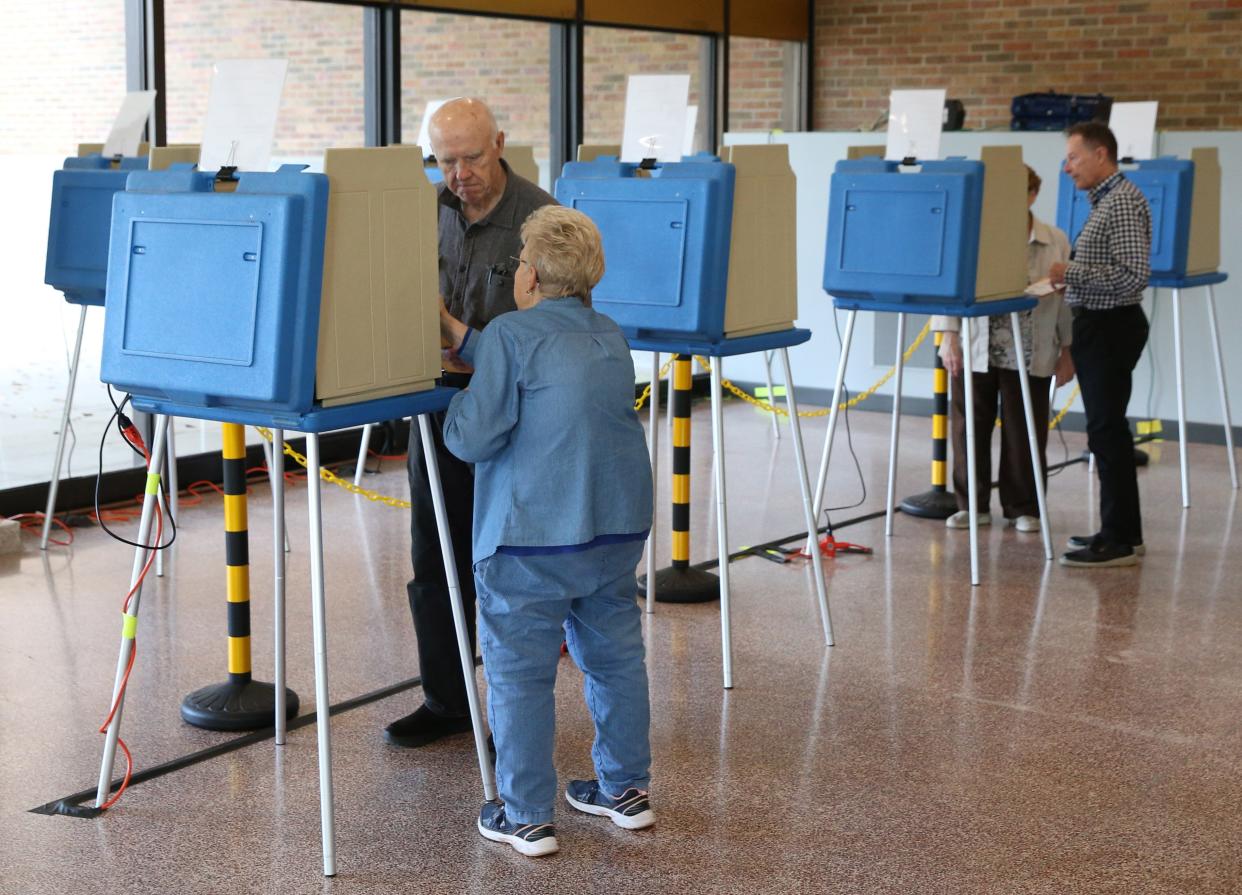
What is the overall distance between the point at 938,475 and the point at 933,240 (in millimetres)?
1552

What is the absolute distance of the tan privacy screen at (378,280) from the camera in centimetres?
289

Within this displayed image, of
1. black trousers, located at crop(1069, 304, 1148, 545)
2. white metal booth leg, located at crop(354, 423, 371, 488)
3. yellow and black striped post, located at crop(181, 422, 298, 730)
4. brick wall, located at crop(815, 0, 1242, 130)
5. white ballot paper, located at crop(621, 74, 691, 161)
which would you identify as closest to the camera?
yellow and black striped post, located at crop(181, 422, 298, 730)

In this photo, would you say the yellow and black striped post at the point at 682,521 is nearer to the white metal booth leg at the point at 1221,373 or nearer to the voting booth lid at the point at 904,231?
the voting booth lid at the point at 904,231

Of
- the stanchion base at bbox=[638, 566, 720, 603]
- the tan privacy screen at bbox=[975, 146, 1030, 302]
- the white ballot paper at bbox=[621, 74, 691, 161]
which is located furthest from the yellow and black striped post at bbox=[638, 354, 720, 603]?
the tan privacy screen at bbox=[975, 146, 1030, 302]

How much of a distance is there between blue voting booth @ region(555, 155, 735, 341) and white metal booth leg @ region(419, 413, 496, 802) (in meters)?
1.08

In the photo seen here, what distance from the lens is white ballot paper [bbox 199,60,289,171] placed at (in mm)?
3281

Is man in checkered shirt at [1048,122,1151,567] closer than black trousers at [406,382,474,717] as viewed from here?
No

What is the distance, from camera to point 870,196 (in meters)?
5.14

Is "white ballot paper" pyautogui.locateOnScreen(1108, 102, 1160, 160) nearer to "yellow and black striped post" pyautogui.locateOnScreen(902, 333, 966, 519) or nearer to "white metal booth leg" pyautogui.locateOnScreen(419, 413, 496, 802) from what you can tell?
"yellow and black striped post" pyautogui.locateOnScreen(902, 333, 966, 519)

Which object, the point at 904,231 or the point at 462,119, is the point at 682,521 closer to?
the point at 904,231

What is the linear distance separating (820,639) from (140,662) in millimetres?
1977

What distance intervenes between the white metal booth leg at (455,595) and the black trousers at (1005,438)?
10.3 feet

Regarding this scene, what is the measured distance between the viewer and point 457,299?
3.44 m

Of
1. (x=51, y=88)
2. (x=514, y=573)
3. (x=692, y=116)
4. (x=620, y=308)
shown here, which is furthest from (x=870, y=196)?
(x=51, y=88)
